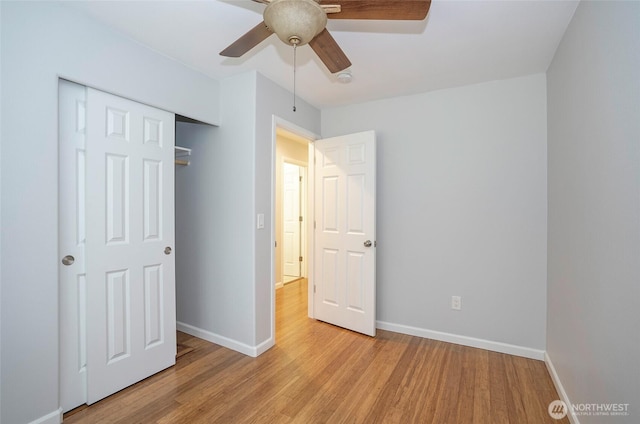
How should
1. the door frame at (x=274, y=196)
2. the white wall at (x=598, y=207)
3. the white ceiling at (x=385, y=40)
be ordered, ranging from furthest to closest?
the door frame at (x=274, y=196) → the white ceiling at (x=385, y=40) → the white wall at (x=598, y=207)

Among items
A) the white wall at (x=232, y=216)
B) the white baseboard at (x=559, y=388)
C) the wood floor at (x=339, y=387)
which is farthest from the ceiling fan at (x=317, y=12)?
the white baseboard at (x=559, y=388)

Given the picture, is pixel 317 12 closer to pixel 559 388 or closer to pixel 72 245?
pixel 72 245

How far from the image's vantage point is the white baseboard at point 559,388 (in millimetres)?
1736

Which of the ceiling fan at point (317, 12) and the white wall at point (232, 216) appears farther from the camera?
the white wall at point (232, 216)

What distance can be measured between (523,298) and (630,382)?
1.50m

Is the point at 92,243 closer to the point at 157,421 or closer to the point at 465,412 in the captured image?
the point at 157,421

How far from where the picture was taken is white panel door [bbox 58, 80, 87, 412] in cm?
183

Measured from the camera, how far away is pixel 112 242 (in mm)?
2035

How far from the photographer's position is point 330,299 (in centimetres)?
330

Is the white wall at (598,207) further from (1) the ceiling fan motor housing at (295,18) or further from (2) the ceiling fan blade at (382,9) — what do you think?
(1) the ceiling fan motor housing at (295,18)

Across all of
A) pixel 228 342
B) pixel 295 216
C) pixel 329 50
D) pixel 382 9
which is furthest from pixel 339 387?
pixel 295 216

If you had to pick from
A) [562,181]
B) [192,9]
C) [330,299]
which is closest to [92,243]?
[192,9]

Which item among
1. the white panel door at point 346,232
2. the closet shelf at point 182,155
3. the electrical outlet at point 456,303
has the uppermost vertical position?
the closet shelf at point 182,155

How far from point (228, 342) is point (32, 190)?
1.87 meters
